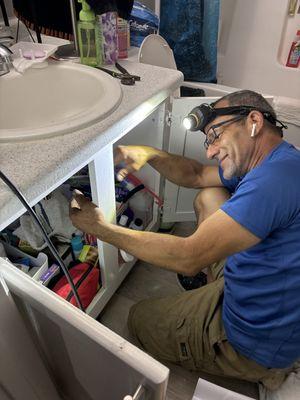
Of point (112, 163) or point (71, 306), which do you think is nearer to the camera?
point (71, 306)

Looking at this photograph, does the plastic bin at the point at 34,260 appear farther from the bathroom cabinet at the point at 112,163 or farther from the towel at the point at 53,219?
the bathroom cabinet at the point at 112,163

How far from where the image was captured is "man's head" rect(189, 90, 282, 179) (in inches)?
38.5

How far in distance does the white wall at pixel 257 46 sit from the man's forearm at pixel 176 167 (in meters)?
1.49

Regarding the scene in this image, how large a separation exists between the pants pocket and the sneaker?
385 mm

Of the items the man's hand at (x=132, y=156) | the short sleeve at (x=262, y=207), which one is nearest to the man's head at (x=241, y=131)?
the short sleeve at (x=262, y=207)

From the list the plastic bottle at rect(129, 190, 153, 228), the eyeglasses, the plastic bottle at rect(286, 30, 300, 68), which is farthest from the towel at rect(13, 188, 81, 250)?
the plastic bottle at rect(286, 30, 300, 68)

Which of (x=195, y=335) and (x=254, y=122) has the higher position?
(x=254, y=122)

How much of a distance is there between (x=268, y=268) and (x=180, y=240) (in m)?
0.27

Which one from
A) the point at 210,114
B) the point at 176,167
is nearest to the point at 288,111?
the point at 176,167

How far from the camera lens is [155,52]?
55.1 inches

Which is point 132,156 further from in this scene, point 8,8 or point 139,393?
point 139,393

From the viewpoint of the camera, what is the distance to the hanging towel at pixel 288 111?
203cm

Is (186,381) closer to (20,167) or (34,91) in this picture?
(20,167)

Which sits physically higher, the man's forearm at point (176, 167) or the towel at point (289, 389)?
the man's forearm at point (176, 167)
